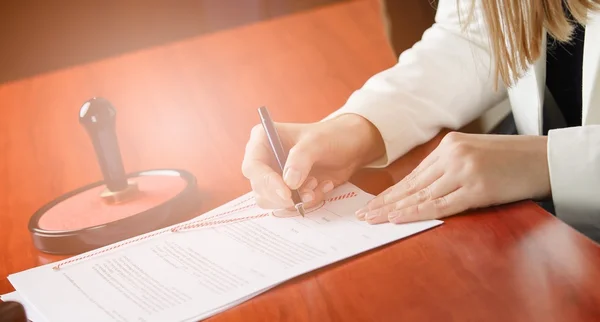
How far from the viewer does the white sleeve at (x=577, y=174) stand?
976mm

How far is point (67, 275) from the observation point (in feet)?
3.19

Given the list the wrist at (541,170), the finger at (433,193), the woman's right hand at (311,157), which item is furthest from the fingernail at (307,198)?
the wrist at (541,170)

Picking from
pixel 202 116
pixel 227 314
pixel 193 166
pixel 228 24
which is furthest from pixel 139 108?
pixel 228 24

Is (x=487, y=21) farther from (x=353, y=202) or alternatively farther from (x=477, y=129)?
(x=353, y=202)

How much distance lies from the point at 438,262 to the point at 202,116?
2.41 ft

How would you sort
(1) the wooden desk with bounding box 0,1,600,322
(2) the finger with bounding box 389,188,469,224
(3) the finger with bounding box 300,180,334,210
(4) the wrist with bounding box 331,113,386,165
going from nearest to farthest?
(1) the wooden desk with bounding box 0,1,600,322 < (2) the finger with bounding box 389,188,469,224 < (3) the finger with bounding box 300,180,334,210 < (4) the wrist with bounding box 331,113,386,165

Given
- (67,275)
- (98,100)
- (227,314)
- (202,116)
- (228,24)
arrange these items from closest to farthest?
1. (227,314)
2. (67,275)
3. (98,100)
4. (202,116)
5. (228,24)

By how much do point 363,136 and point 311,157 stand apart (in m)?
0.13

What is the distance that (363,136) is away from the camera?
47.5 inches

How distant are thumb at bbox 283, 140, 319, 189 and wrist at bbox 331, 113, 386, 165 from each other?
3.5 inches

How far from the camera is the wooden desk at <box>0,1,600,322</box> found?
791 millimetres

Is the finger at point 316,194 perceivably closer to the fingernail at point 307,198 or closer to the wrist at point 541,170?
the fingernail at point 307,198

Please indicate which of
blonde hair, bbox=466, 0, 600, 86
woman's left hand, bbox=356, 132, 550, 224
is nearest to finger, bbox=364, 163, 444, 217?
woman's left hand, bbox=356, 132, 550, 224

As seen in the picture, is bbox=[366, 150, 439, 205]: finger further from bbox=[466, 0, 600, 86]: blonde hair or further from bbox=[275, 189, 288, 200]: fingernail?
bbox=[466, 0, 600, 86]: blonde hair
